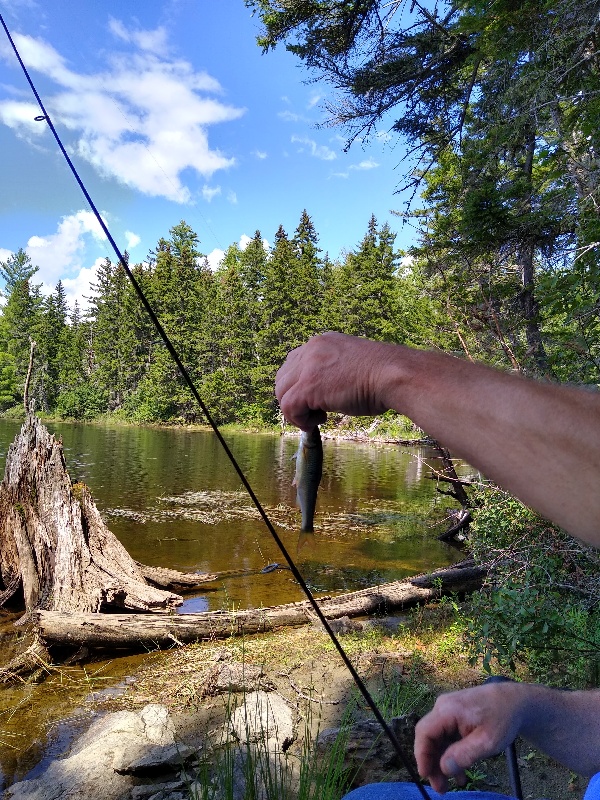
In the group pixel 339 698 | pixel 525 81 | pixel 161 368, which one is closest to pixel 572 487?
pixel 339 698

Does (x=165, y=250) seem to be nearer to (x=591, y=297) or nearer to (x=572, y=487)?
(x=591, y=297)

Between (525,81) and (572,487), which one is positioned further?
(525,81)

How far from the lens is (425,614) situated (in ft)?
26.3

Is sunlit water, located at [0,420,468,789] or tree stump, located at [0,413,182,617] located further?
tree stump, located at [0,413,182,617]

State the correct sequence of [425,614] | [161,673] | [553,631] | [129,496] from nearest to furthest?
[553,631] < [161,673] < [425,614] < [129,496]

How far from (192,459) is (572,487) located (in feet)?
83.1

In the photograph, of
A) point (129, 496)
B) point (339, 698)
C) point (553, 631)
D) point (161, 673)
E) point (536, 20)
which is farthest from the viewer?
point (129, 496)

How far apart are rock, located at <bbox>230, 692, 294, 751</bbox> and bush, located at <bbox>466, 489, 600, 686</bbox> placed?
1.58 metres

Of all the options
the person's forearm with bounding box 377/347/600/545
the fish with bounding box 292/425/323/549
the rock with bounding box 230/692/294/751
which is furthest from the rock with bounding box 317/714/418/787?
the person's forearm with bounding box 377/347/600/545

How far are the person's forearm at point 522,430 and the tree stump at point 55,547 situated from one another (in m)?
7.10

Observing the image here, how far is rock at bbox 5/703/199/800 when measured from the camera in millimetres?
3979

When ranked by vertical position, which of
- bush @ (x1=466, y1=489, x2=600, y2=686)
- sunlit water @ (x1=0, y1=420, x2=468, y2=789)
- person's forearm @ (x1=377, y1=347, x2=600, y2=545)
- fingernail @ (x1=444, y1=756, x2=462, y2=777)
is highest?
person's forearm @ (x1=377, y1=347, x2=600, y2=545)

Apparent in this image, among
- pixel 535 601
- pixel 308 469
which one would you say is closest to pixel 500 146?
pixel 535 601

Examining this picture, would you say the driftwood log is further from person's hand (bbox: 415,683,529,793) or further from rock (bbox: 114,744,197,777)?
person's hand (bbox: 415,683,529,793)
